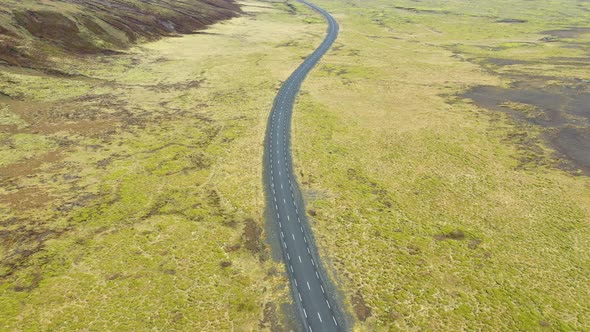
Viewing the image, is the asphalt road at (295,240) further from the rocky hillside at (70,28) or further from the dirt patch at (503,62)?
the dirt patch at (503,62)

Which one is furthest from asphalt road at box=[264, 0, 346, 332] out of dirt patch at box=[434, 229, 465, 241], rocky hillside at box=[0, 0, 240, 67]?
rocky hillside at box=[0, 0, 240, 67]

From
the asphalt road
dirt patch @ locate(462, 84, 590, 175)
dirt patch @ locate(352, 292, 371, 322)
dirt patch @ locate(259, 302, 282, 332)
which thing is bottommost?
dirt patch @ locate(259, 302, 282, 332)

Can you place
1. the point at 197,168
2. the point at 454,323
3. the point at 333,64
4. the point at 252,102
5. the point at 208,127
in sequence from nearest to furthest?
the point at 454,323 < the point at 197,168 < the point at 208,127 < the point at 252,102 < the point at 333,64

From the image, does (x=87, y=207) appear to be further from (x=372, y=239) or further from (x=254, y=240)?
(x=372, y=239)

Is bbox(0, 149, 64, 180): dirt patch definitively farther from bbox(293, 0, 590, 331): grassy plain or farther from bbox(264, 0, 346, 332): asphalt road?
bbox(293, 0, 590, 331): grassy plain

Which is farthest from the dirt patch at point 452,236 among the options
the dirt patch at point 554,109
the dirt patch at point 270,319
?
the dirt patch at point 554,109

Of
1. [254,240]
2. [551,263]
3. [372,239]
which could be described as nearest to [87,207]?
[254,240]
